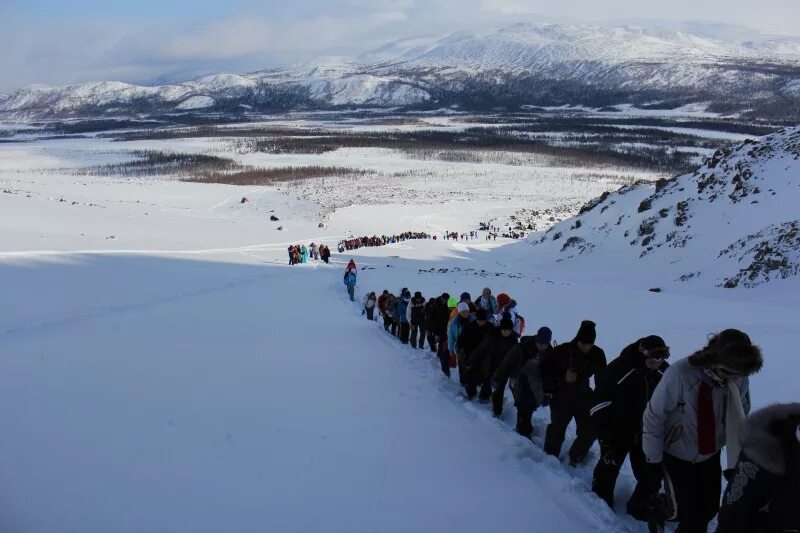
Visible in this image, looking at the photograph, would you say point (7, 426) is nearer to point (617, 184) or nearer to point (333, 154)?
point (617, 184)

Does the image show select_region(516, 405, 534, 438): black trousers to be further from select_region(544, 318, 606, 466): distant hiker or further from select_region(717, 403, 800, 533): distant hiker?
select_region(717, 403, 800, 533): distant hiker

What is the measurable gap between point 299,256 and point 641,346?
19810 mm

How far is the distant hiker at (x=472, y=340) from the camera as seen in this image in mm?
5814

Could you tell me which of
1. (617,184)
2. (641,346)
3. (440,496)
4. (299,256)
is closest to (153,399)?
(440,496)

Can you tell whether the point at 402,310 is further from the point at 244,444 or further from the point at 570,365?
the point at 570,365

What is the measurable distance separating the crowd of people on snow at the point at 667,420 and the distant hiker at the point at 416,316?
2762 millimetres

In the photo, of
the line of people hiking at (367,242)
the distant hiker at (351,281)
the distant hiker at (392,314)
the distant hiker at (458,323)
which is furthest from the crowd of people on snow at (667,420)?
the line of people hiking at (367,242)

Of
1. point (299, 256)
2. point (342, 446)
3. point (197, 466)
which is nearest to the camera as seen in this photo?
point (197, 466)

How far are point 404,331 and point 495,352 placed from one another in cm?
388

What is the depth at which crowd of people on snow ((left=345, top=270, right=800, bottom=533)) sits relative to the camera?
233 centimetres

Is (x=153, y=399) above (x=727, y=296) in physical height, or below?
above

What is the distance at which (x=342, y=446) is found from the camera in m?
4.81

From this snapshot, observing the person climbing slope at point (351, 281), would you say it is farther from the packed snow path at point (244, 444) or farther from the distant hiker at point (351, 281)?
the packed snow path at point (244, 444)

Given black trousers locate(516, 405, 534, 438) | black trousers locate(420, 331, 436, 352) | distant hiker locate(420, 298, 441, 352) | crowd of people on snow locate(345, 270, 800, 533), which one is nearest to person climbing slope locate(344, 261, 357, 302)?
black trousers locate(420, 331, 436, 352)
